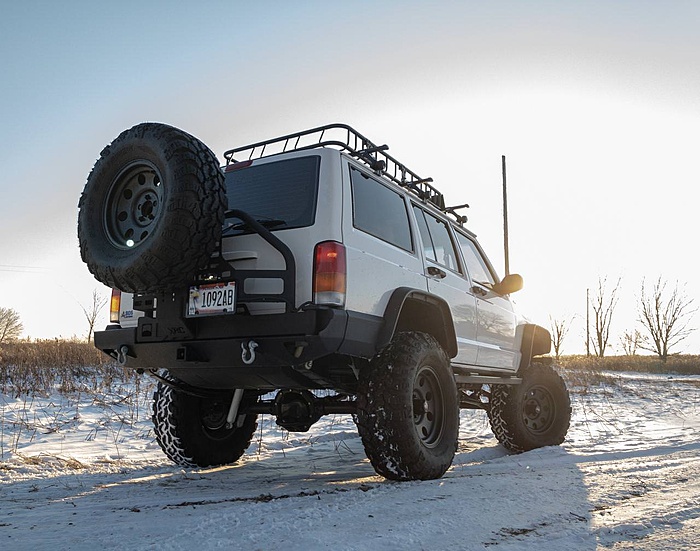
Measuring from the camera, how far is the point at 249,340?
3.49 metres

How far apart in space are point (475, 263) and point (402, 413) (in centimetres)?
280

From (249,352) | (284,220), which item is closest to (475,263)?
(284,220)

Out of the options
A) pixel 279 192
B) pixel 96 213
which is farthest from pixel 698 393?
pixel 96 213

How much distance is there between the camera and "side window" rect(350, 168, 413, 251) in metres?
4.00

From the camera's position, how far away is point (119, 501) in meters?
3.29

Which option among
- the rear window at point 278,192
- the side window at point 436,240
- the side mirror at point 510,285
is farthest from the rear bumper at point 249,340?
the side mirror at point 510,285

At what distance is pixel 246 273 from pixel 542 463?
119 inches

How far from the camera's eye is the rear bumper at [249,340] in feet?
11.1

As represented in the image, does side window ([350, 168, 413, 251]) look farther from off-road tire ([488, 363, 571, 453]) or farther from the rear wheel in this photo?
off-road tire ([488, 363, 571, 453])

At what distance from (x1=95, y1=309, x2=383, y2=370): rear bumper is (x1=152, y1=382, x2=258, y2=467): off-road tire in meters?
0.83

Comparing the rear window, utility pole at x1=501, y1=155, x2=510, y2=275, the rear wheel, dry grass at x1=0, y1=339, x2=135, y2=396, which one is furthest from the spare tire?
utility pole at x1=501, y1=155, x2=510, y2=275

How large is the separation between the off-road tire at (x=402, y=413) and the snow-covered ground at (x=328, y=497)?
13 centimetres

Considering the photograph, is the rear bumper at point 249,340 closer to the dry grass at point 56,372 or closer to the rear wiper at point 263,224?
the rear wiper at point 263,224

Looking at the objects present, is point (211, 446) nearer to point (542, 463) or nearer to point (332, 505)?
point (332, 505)
